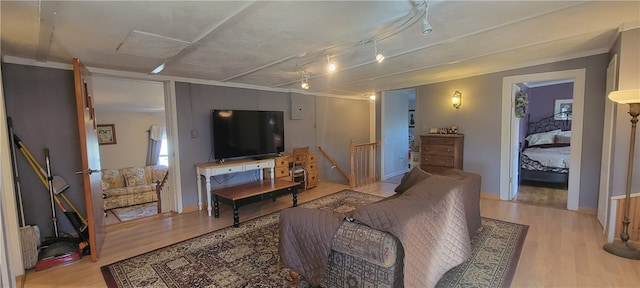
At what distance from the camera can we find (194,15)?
1954 millimetres

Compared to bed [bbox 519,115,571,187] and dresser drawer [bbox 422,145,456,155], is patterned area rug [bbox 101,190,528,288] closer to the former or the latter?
dresser drawer [bbox 422,145,456,155]

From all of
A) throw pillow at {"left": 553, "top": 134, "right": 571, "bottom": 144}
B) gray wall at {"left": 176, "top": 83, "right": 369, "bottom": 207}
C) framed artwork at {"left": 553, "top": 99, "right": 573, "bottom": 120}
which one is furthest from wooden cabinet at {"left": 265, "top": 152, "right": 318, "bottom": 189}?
framed artwork at {"left": 553, "top": 99, "right": 573, "bottom": 120}

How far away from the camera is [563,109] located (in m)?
6.46

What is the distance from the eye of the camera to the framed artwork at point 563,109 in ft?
20.9

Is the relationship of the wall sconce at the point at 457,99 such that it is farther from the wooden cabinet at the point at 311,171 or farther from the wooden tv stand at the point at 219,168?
the wooden tv stand at the point at 219,168

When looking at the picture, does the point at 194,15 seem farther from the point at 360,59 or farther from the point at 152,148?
the point at 152,148

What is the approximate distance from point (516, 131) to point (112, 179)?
8.33 m

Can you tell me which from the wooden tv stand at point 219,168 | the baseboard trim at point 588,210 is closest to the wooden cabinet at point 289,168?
the wooden tv stand at point 219,168

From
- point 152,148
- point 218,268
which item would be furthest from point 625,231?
point 152,148

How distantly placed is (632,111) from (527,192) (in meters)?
2.88

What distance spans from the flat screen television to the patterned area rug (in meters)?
1.55

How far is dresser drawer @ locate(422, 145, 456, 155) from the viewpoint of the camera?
4.72m

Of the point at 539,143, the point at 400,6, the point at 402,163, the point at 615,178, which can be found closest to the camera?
the point at 400,6

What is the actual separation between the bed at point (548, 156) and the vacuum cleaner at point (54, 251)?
7.27 meters
